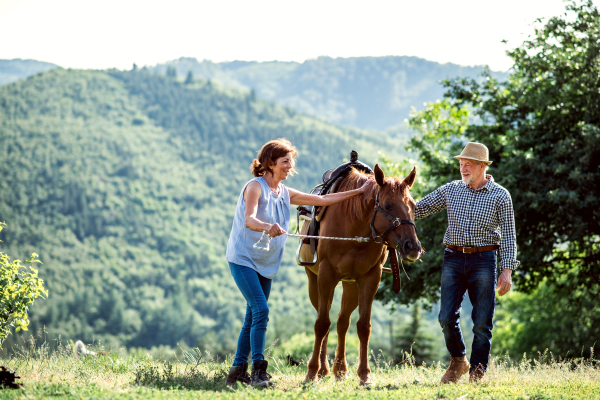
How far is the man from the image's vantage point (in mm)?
5414

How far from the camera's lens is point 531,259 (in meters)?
13.5

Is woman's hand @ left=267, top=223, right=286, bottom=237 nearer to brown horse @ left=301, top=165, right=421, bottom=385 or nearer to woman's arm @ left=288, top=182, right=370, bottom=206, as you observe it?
woman's arm @ left=288, top=182, right=370, bottom=206

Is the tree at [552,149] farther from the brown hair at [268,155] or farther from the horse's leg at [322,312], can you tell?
the brown hair at [268,155]

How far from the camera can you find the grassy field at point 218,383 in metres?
4.62

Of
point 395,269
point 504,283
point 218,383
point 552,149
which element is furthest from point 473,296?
point 552,149

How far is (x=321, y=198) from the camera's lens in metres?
5.94

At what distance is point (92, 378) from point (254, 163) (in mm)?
2707

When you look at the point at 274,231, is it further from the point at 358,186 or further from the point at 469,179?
the point at 469,179

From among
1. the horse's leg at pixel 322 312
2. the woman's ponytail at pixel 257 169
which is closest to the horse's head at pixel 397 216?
the horse's leg at pixel 322 312

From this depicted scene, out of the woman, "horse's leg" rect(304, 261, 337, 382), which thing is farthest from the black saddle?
the woman

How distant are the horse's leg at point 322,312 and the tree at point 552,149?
8.04 meters

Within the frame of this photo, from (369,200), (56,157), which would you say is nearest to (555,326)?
(369,200)

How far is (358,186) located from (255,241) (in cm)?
143

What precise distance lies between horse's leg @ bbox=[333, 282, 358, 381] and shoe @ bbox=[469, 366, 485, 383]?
133 cm
